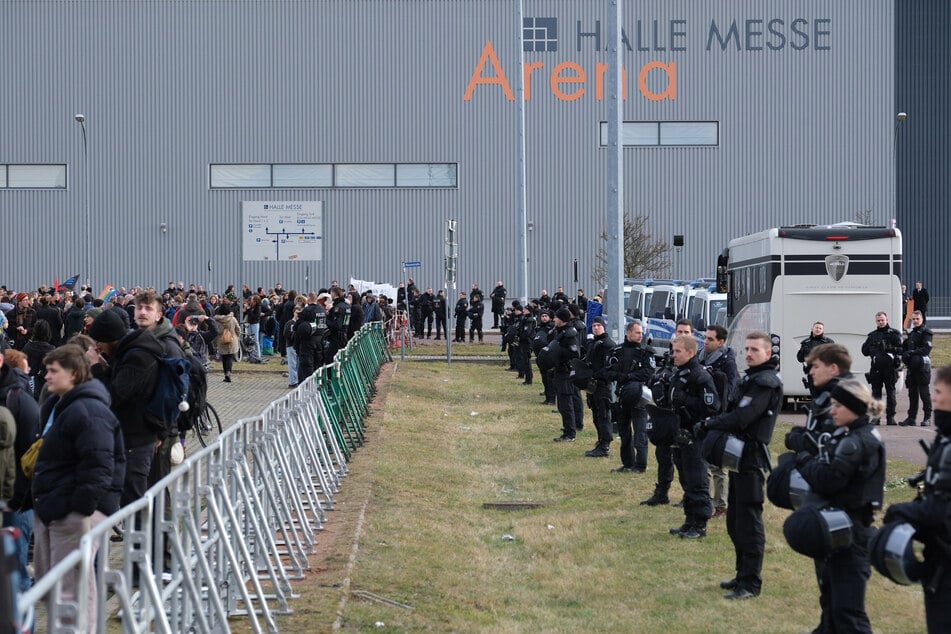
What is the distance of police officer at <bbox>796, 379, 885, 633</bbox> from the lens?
23.0 feet

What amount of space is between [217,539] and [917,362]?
50.8 ft

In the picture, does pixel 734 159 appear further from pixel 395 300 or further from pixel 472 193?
pixel 395 300

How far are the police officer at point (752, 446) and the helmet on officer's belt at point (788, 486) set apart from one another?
1.52m

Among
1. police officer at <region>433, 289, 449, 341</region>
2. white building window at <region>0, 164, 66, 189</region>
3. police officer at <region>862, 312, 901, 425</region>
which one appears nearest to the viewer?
police officer at <region>862, 312, 901, 425</region>

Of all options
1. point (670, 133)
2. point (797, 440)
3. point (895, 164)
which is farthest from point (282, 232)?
point (797, 440)

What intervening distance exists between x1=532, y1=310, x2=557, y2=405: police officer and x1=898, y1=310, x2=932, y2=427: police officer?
5593mm

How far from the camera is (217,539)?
830 cm

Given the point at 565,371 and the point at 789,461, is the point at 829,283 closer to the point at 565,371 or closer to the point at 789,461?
the point at 565,371

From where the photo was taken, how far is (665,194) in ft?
166

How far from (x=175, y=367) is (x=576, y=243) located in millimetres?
41891

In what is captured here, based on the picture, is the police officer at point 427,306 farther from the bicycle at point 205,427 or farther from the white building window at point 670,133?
the bicycle at point 205,427

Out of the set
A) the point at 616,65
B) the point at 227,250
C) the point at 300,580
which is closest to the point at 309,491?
the point at 300,580

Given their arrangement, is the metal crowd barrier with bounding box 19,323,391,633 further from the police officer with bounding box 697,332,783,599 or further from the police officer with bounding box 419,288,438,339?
the police officer with bounding box 419,288,438,339

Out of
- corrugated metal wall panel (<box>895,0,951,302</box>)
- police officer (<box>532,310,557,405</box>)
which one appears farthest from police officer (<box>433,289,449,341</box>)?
police officer (<box>532,310,557,405</box>)
